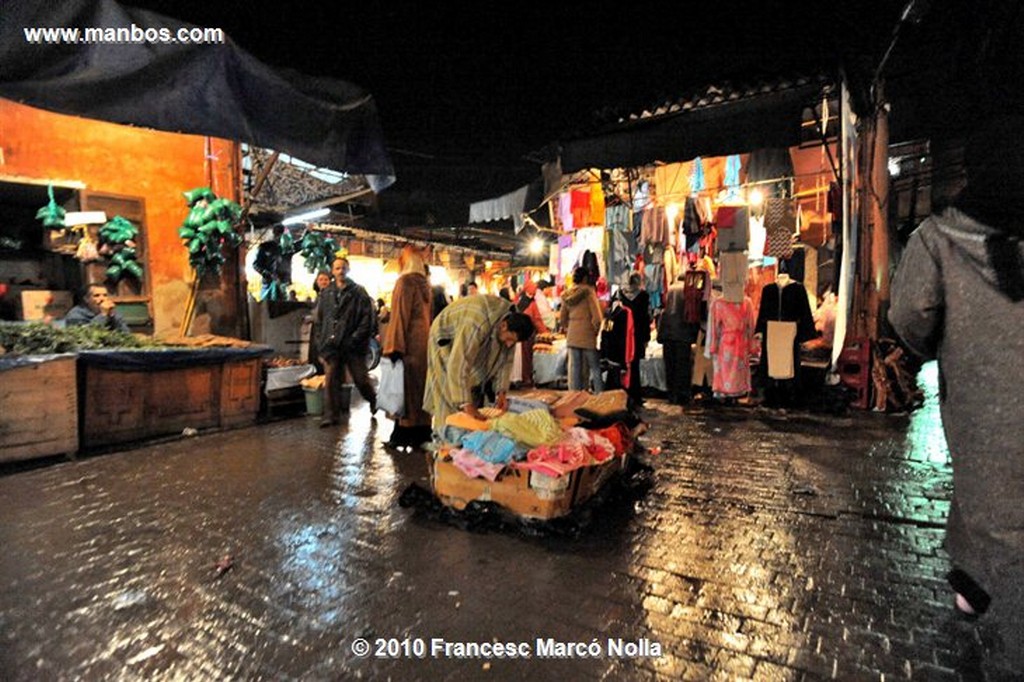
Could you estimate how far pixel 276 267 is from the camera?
10852mm

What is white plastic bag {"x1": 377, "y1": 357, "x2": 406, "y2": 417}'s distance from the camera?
21.2 feet

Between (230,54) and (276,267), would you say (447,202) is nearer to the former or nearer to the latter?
(276,267)

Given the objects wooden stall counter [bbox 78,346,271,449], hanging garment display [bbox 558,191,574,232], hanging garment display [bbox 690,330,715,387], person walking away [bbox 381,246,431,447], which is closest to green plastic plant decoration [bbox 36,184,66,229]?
wooden stall counter [bbox 78,346,271,449]

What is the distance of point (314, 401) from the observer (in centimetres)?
884

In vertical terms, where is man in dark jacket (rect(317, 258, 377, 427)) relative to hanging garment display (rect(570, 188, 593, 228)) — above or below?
below

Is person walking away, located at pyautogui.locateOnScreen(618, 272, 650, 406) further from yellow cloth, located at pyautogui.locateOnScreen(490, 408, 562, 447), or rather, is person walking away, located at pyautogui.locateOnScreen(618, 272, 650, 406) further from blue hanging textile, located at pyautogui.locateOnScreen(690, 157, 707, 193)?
yellow cloth, located at pyautogui.locateOnScreen(490, 408, 562, 447)

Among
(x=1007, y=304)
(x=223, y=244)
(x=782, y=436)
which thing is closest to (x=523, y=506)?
(x=1007, y=304)

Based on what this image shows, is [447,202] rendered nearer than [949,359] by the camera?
No

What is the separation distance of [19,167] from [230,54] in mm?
6401

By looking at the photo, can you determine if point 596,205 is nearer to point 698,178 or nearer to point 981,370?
point 698,178

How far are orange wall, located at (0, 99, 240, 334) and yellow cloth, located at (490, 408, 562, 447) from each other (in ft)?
23.8

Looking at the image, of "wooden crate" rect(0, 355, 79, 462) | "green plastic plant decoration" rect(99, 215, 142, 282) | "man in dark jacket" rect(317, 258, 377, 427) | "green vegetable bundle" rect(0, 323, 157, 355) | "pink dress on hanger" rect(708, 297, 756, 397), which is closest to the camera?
"wooden crate" rect(0, 355, 79, 462)

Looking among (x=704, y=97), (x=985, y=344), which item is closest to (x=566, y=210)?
(x=704, y=97)

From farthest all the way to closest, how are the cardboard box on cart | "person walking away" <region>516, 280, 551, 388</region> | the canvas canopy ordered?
"person walking away" <region>516, 280, 551, 388</region>, the cardboard box on cart, the canvas canopy
